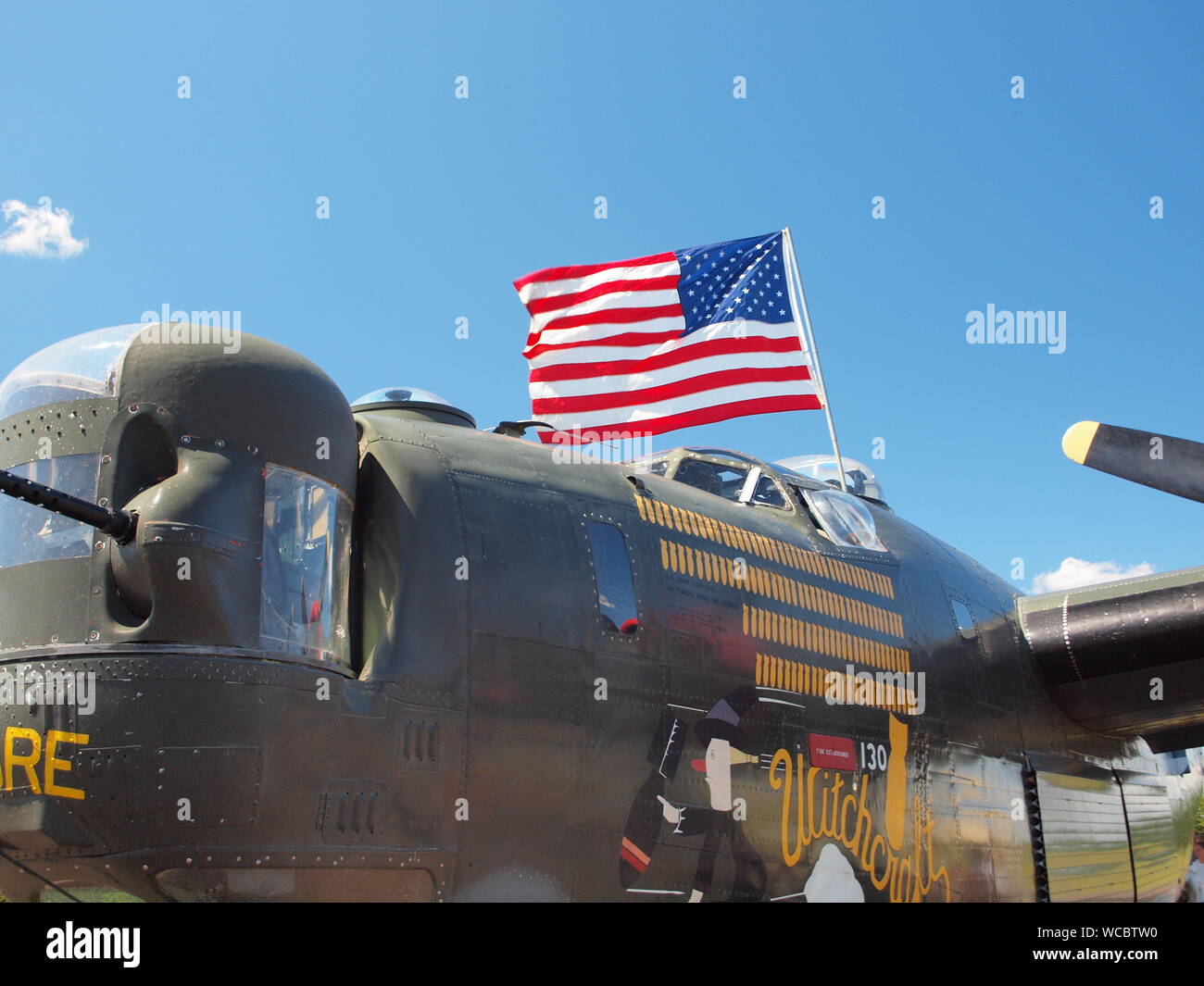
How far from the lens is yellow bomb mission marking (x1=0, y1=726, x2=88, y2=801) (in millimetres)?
5746

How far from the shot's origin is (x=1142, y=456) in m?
11.3

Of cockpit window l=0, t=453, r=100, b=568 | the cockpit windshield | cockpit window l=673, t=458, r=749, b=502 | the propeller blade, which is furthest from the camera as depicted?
the cockpit windshield

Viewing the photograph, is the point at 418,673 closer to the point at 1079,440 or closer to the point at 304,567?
the point at 304,567

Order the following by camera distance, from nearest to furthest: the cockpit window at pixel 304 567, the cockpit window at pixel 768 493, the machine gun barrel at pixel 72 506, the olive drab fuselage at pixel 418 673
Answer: the machine gun barrel at pixel 72 506, the olive drab fuselage at pixel 418 673, the cockpit window at pixel 304 567, the cockpit window at pixel 768 493

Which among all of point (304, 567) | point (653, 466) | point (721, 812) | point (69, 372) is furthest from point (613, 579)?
point (69, 372)

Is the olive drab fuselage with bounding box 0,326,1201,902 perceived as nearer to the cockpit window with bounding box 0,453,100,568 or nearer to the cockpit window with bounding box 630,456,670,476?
the cockpit window with bounding box 0,453,100,568

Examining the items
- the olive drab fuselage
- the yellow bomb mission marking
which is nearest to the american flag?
the olive drab fuselage

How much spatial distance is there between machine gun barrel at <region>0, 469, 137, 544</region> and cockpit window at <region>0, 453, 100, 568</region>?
0.60 feet

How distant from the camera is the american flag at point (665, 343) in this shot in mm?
14969

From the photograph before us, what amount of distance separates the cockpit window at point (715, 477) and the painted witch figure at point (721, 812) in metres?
2.73

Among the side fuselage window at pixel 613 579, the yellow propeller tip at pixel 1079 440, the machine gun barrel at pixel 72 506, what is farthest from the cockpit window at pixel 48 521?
the yellow propeller tip at pixel 1079 440

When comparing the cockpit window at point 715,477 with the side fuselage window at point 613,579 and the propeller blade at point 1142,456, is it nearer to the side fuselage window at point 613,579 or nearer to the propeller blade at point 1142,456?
the side fuselage window at point 613,579
